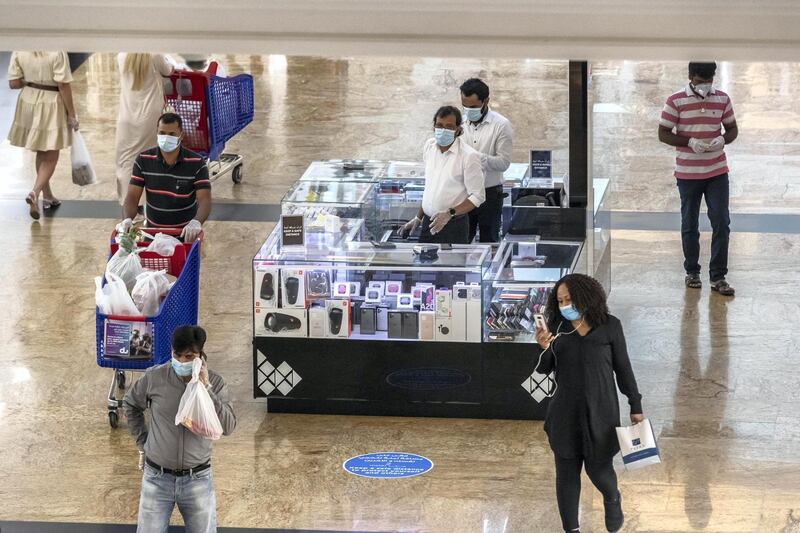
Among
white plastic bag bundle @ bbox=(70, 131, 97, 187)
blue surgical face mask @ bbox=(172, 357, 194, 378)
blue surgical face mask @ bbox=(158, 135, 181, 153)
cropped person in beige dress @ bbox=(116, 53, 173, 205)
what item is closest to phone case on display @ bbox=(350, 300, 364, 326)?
blue surgical face mask @ bbox=(158, 135, 181, 153)

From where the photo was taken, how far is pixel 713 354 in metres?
9.07

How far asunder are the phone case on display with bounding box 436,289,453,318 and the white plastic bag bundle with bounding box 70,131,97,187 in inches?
191

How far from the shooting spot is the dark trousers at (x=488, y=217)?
9.21 metres

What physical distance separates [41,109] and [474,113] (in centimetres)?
426

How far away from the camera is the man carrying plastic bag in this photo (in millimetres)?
5785

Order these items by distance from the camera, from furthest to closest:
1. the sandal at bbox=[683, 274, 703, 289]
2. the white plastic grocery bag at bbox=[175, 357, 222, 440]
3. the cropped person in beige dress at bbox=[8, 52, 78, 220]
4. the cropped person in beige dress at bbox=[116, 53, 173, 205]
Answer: the cropped person in beige dress at bbox=[8, 52, 78, 220]
the cropped person in beige dress at bbox=[116, 53, 173, 205]
the sandal at bbox=[683, 274, 703, 289]
the white plastic grocery bag at bbox=[175, 357, 222, 440]

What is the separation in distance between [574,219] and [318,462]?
2360mm

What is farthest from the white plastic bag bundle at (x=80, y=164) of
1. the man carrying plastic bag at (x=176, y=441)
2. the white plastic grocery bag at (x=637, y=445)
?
the white plastic grocery bag at (x=637, y=445)

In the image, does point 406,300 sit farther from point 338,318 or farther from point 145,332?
point 145,332

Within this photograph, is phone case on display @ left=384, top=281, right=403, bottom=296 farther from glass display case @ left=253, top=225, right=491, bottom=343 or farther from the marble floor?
the marble floor

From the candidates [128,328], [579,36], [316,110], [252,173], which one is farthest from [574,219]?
[316,110]

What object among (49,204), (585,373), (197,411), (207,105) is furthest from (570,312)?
(49,204)

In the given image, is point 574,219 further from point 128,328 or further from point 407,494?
point 128,328

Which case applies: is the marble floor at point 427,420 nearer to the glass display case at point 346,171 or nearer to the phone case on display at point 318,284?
the phone case on display at point 318,284
